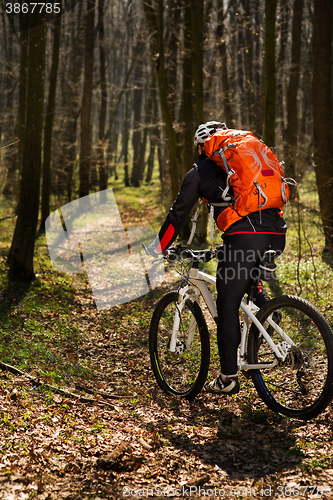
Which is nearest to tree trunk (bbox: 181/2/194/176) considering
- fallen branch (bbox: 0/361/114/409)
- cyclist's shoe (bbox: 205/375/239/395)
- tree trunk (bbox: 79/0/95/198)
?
tree trunk (bbox: 79/0/95/198)

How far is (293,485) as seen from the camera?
275 cm

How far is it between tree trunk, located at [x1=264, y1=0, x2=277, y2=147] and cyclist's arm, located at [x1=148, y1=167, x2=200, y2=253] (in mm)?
4896

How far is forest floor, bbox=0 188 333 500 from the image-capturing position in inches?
110

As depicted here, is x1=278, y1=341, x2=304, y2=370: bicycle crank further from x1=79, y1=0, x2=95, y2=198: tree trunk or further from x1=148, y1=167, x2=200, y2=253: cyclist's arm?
x1=79, y1=0, x2=95, y2=198: tree trunk

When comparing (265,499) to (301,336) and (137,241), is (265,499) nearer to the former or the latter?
(301,336)

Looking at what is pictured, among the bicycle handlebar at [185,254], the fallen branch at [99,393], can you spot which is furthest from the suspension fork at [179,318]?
the fallen branch at [99,393]

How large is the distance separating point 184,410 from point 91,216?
13547mm

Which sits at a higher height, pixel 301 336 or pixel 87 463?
pixel 301 336

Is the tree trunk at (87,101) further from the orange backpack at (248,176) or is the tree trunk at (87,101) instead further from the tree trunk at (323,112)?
the orange backpack at (248,176)

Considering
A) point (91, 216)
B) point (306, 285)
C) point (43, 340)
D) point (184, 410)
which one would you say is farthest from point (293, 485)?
point (91, 216)

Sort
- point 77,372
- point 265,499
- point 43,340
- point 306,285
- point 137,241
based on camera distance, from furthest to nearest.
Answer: point 137,241, point 306,285, point 43,340, point 77,372, point 265,499

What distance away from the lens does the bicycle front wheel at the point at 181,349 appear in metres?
3.98

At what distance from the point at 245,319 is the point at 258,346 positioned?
0.26 metres

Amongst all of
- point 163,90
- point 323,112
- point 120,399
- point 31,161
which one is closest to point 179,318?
point 120,399
